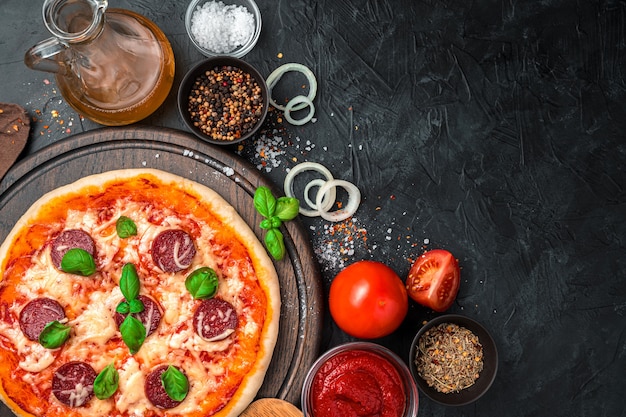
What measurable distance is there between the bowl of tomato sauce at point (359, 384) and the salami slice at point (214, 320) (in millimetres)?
535

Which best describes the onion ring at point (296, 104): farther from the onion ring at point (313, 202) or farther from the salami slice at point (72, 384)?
the salami slice at point (72, 384)

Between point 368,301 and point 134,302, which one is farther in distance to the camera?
point 368,301

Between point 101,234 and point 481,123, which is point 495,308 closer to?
point 481,123

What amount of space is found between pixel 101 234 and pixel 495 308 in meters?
2.36

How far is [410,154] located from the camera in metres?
3.83

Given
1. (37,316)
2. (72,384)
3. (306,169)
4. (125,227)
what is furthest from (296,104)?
(72,384)

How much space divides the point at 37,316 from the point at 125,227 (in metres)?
0.65

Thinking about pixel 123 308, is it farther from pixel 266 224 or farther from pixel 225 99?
pixel 225 99

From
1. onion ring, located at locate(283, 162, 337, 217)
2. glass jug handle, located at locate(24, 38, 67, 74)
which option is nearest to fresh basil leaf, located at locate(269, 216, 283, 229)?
onion ring, located at locate(283, 162, 337, 217)

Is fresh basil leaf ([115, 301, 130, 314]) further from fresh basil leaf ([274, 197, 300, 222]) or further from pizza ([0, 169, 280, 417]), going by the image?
fresh basil leaf ([274, 197, 300, 222])

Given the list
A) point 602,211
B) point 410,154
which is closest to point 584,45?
point 602,211

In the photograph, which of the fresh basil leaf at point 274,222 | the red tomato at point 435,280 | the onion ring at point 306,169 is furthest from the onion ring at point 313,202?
the red tomato at point 435,280

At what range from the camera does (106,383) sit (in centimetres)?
324

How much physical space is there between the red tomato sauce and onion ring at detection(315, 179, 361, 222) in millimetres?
804
